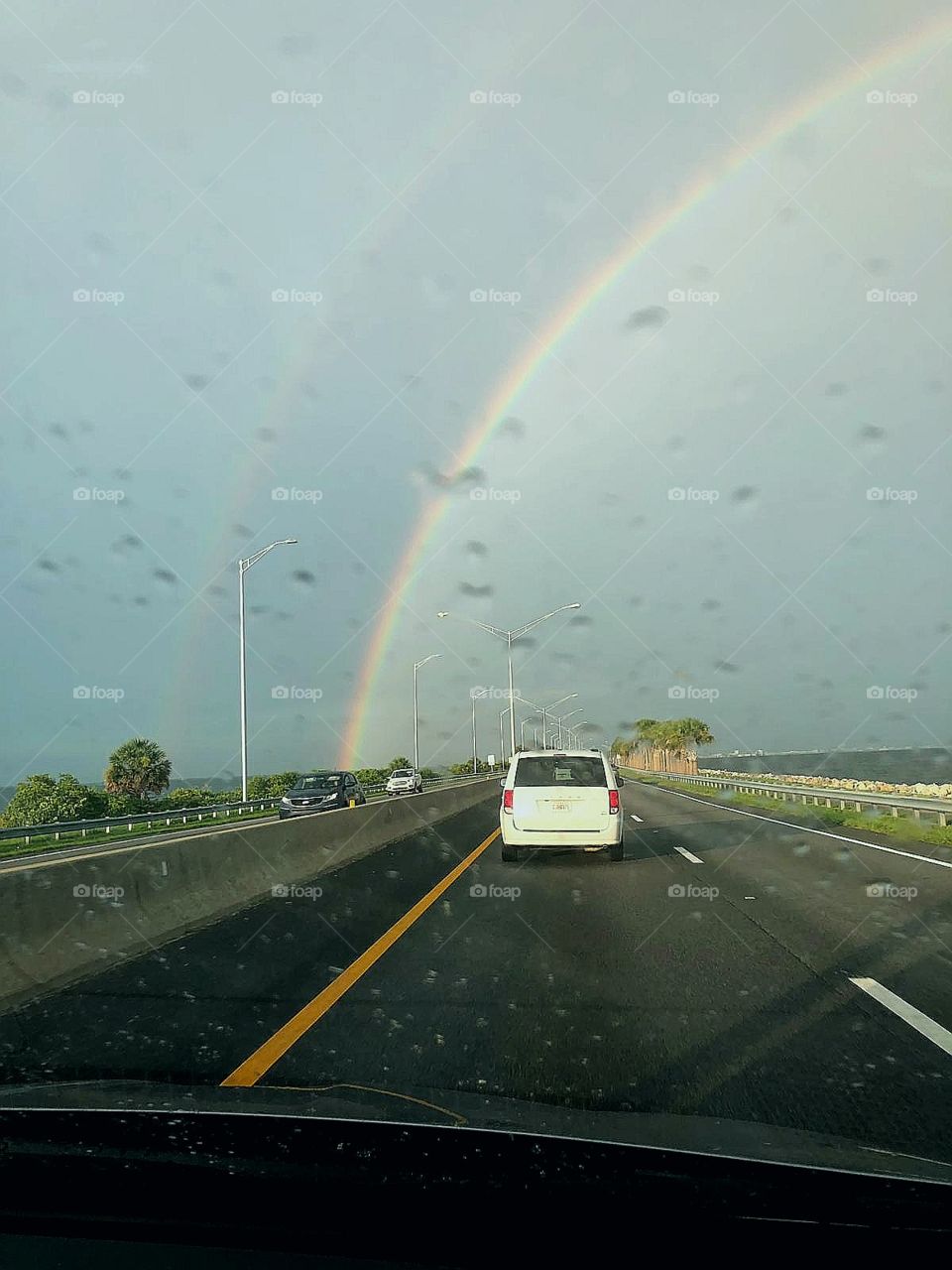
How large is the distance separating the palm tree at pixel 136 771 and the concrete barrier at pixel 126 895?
183ft

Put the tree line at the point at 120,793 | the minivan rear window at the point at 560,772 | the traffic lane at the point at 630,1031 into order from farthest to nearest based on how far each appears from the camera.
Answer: the tree line at the point at 120,793, the minivan rear window at the point at 560,772, the traffic lane at the point at 630,1031

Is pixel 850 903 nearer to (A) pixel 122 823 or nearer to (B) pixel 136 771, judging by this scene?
(A) pixel 122 823

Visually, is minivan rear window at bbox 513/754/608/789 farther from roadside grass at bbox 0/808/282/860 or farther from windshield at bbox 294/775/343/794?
windshield at bbox 294/775/343/794

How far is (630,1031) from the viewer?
20.5 feet

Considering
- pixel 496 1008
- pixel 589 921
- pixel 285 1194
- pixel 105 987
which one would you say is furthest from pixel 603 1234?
pixel 589 921

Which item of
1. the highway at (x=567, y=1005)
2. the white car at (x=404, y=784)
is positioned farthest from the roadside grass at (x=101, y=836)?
the highway at (x=567, y=1005)

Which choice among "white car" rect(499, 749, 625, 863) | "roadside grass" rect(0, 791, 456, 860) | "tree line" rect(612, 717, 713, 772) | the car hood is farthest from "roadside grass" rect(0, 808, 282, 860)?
"tree line" rect(612, 717, 713, 772)

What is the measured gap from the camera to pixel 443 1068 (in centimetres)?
545

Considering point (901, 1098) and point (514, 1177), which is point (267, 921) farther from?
point (514, 1177)

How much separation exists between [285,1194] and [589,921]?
8233 millimetres

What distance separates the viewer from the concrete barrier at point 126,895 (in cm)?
736

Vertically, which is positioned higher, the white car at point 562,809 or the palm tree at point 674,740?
the palm tree at point 674,740

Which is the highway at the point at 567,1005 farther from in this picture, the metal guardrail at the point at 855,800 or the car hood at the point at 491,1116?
the metal guardrail at the point at 855,800

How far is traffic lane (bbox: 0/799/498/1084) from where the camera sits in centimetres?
561
